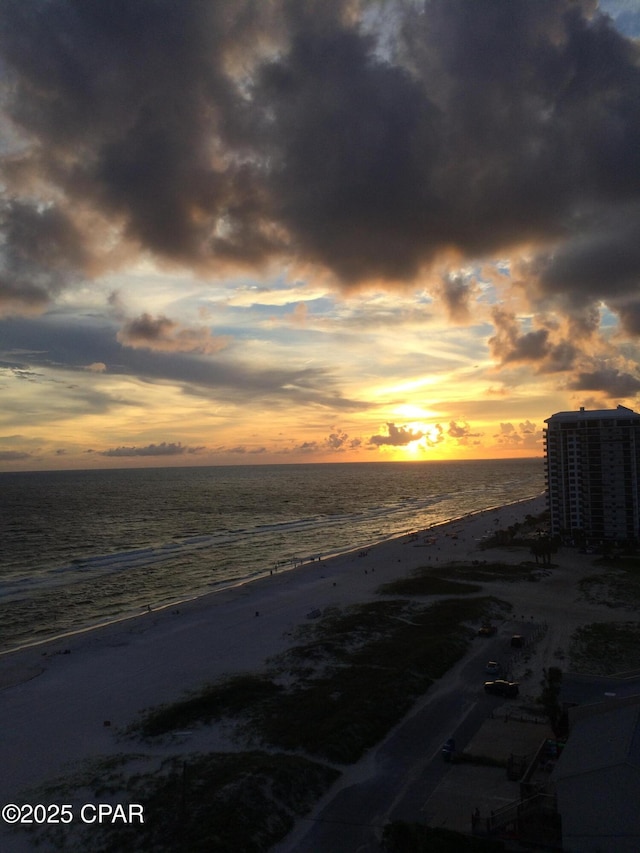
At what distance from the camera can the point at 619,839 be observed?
1966 cm

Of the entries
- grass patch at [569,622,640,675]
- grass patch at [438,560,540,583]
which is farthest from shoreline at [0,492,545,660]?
grass patch at [569,622,640,675]

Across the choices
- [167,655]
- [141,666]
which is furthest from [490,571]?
[141,666]

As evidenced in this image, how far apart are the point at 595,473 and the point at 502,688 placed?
8103cm

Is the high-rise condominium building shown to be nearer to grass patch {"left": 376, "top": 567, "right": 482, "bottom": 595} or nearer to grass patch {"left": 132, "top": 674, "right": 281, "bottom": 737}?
grass patch {"left": 376, "top": 567, "right": 482, "bottom": 595}

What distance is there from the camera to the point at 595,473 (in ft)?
358

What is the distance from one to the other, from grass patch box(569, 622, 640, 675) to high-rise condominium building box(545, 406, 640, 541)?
184ft

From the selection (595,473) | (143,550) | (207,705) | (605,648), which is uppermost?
(595,473)

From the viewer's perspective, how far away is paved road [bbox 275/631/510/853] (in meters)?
25.0

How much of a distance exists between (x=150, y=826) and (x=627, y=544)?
318ft

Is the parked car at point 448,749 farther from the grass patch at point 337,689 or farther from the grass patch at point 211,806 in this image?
the grass patch at point 211,806

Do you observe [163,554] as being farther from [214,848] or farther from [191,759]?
[214,848]

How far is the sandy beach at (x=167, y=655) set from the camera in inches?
1396

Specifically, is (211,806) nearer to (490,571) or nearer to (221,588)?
(221,588)

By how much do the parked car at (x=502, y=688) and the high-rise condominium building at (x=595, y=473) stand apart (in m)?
77.3
